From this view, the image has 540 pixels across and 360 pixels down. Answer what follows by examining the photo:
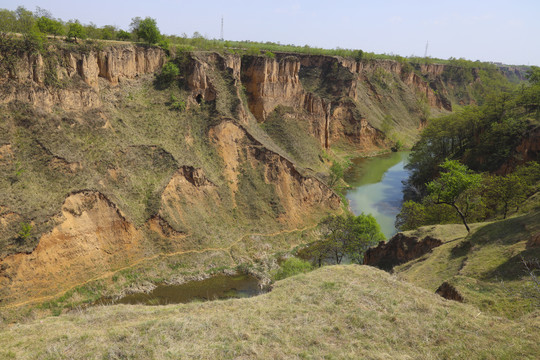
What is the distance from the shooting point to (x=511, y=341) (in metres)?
9.92

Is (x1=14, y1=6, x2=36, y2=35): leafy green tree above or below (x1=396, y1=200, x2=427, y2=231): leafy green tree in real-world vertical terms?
above

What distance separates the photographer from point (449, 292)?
14.9 m

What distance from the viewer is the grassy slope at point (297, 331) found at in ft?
33.9

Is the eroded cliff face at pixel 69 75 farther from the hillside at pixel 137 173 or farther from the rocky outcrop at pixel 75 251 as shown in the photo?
the rocky outcrop at pixel 75 251

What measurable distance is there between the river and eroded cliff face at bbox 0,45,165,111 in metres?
30.5

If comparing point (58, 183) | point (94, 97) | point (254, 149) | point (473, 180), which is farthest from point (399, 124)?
point (58, 183)

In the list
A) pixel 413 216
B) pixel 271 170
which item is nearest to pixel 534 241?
pixel 413 216

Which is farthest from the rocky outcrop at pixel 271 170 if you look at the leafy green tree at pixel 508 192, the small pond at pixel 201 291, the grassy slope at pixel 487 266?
the leafy green tree at pixel 508 192

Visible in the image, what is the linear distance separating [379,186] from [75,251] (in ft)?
140

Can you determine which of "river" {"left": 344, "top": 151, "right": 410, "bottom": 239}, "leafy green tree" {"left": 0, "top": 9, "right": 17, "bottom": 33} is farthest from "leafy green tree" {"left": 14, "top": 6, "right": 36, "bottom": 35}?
"river" {"left": 344, "top": 151, "right": 410, "bottom": 239}

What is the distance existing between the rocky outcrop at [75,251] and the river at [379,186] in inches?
1003

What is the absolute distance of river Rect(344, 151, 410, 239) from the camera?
43.1m

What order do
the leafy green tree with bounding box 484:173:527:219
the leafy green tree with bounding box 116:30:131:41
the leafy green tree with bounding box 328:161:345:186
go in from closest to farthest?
1. the leafy green tree with bounding box 484:173:527:219
2. the leafy green tree with bounding box 116:30:131:41
3. the leafy green tree with bounding box 328:161:345:186

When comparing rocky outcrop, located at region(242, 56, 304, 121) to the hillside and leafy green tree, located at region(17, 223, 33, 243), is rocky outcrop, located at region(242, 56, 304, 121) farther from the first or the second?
leafy green tree, located at region(17, 223, 33, 243)
